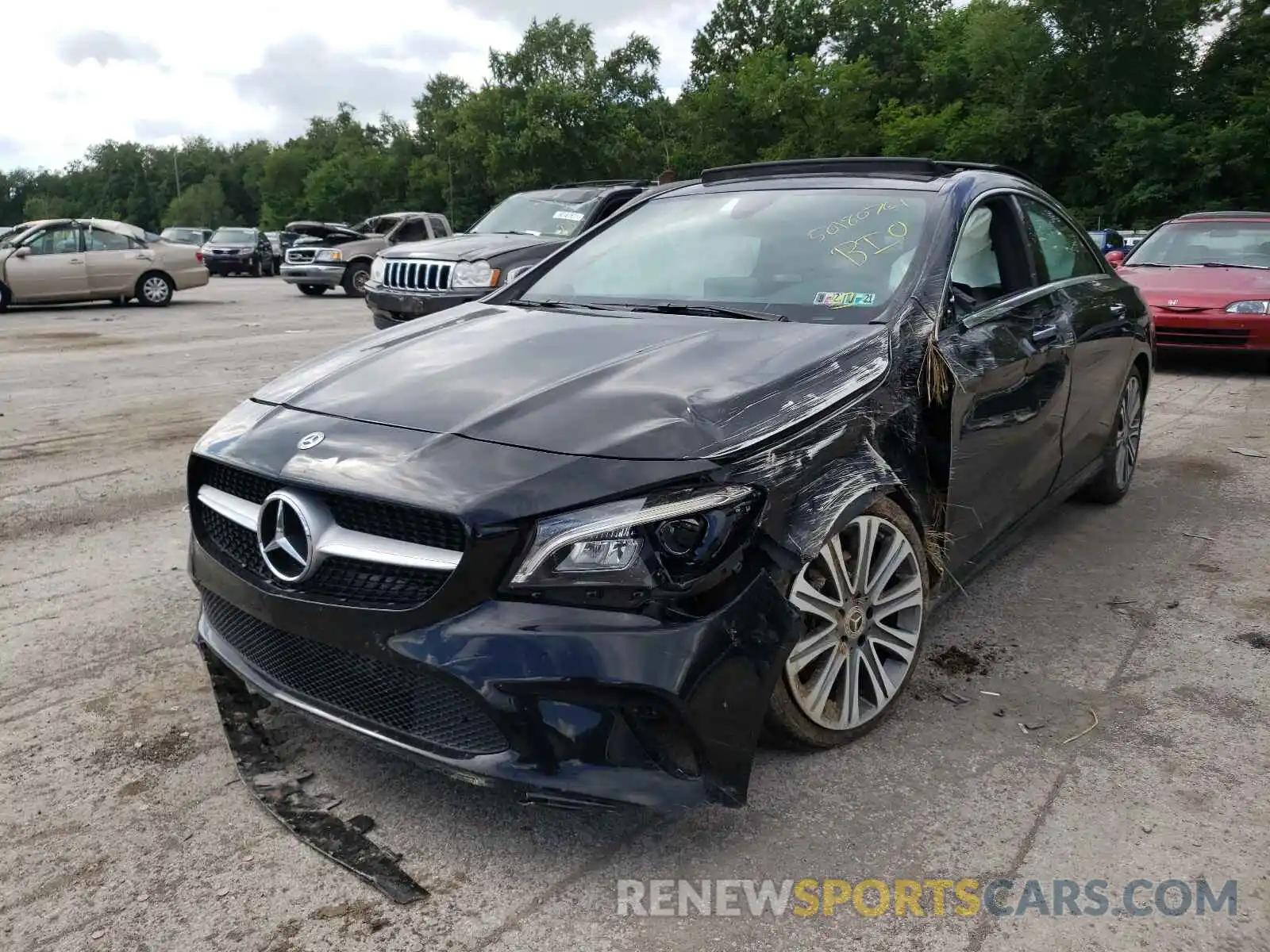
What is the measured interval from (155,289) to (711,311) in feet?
58.6

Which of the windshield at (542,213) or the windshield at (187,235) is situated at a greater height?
the windshield at (542,213)

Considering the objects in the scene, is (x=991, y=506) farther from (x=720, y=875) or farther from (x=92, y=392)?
(x=92, y=392)

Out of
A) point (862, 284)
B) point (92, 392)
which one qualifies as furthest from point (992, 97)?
point (862, 284)

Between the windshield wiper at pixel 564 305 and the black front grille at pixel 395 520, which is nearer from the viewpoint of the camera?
the black front grille at pixel 395 520

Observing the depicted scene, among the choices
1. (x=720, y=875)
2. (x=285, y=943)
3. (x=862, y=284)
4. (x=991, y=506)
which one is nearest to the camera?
(x=285, y=943)

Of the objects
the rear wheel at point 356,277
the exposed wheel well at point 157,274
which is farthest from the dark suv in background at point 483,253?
the rear wheel at point 356,277

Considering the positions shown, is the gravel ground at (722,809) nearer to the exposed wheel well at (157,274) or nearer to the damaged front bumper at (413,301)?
the damaged front bumper at (413,301)

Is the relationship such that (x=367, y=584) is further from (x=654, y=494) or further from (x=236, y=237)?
(x=236, y=237)

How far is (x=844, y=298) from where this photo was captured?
335 centimetres

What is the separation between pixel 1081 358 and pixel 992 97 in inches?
1785

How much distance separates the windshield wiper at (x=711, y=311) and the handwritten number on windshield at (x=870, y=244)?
1.26 ft

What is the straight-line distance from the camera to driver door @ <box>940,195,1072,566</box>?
11.2ft

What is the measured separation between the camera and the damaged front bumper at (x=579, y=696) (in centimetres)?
223

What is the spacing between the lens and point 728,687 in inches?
92.8
